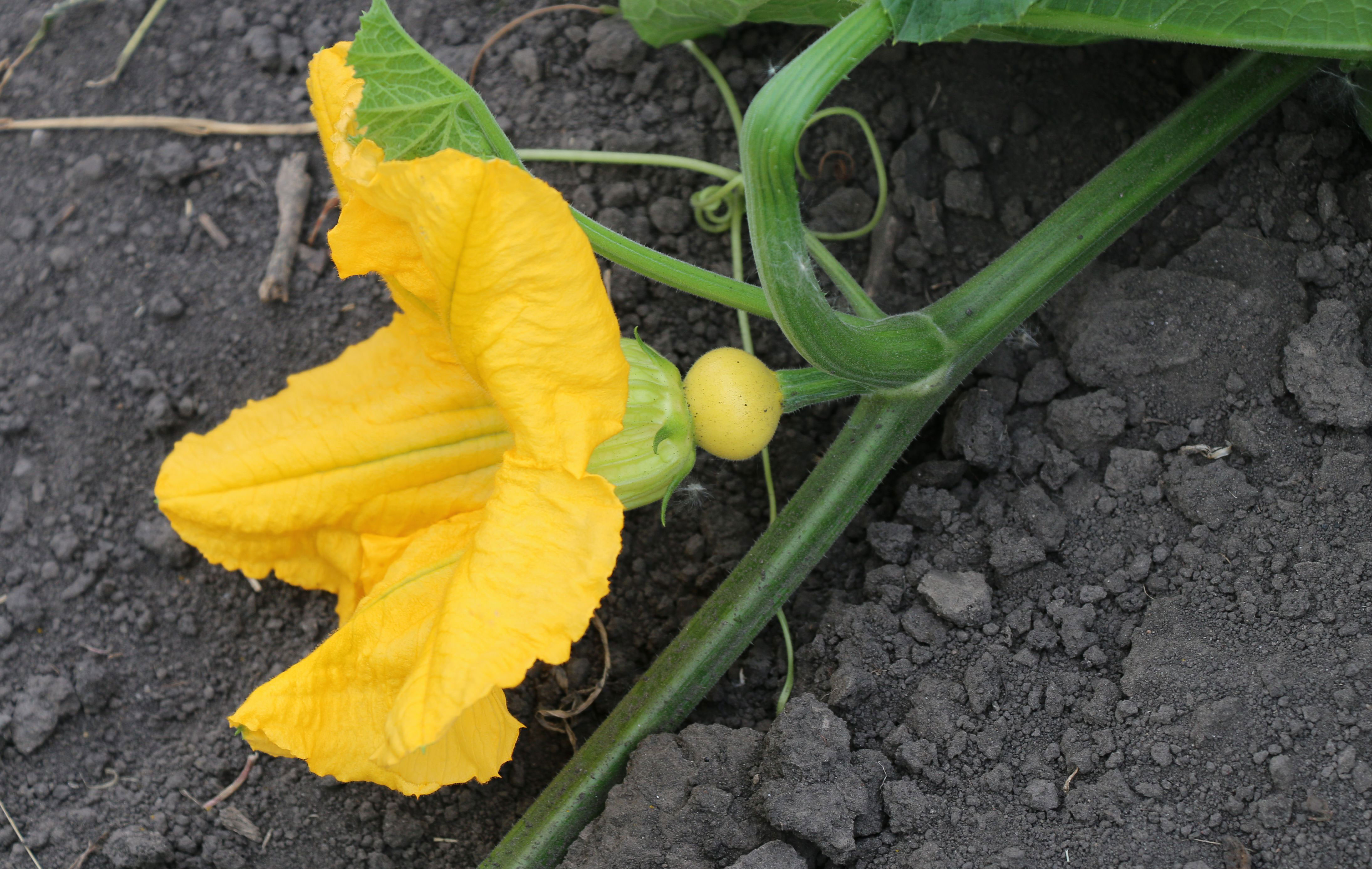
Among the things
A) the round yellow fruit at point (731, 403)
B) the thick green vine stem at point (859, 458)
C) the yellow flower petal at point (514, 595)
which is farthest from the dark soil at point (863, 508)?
the yellow flower petal at point (514, 595)

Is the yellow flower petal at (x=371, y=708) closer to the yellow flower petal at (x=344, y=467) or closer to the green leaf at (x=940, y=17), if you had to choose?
the yellow flower petal at (x=344, y=467)

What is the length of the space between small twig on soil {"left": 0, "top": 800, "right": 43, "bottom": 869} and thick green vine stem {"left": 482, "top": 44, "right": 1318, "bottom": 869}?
104 cm

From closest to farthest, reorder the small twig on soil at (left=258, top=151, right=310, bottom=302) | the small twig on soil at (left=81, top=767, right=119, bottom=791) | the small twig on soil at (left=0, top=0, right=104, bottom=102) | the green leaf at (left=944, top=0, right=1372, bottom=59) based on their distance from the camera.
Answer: the green leaf at (left=944, top=0, right=1372, bottom=59) → the small twig on soil at (left=81, top=767, right=119, bottom=791) → the small twig on soil at (left=258, top=151, right=310, bottom=302) → the small twig on soil at (left=0, top=0, right=104, bottom=102)

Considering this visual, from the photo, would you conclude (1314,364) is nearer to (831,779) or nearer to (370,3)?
(831,779)

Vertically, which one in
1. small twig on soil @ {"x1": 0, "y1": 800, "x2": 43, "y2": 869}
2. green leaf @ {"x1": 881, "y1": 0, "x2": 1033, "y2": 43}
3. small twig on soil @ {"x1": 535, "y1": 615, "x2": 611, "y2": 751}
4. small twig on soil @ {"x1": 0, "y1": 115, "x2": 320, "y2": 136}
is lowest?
small twig on soil @ {"x1": 0, "y1": 800, "x2": 43, "y2": 869}

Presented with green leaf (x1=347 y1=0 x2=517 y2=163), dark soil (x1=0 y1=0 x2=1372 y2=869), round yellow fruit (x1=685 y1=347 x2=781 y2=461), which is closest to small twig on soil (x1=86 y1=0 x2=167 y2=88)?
dark soil (x1=0 y1=0 x2=1372 y2=869)

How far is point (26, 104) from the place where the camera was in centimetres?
293

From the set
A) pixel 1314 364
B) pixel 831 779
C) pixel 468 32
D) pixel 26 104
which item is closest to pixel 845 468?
pixel 831 779

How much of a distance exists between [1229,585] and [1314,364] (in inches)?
18.2

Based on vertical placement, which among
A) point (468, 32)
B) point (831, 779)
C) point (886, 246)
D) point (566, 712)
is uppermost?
point (468, 32)

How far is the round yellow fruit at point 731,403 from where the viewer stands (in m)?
1.91

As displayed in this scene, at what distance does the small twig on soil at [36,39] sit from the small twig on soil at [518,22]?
3.65ft

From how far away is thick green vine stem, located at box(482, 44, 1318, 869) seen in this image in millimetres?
2115

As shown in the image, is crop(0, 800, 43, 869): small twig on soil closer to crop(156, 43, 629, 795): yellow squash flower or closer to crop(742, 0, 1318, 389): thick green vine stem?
crop(156, 43, 629, 795): yellow squash flower
